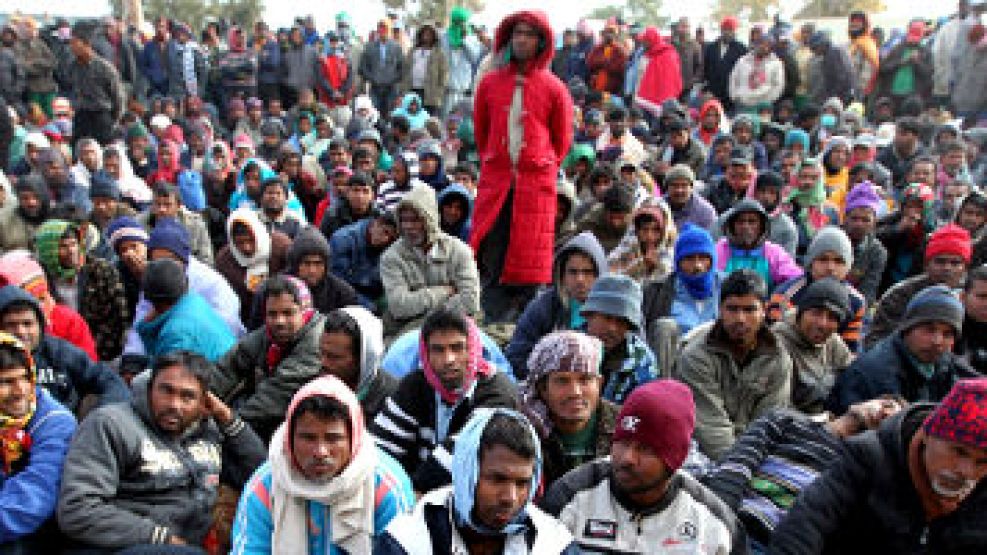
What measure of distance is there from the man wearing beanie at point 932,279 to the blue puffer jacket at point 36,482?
3.76 metres

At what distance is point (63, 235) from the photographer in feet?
15.9

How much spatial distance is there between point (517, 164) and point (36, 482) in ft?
10.4

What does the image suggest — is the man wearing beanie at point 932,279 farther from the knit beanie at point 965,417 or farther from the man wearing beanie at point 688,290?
the knit beanie at point 965,417

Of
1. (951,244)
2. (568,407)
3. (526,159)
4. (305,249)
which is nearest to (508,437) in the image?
(568,407)

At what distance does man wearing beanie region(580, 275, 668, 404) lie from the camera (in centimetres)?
343

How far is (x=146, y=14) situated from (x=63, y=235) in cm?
2260

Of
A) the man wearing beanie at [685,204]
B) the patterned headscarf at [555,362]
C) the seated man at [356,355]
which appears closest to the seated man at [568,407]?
the patterned headscarf at [555,362]

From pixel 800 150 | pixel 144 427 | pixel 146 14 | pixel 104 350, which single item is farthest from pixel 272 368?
pixel 146 14

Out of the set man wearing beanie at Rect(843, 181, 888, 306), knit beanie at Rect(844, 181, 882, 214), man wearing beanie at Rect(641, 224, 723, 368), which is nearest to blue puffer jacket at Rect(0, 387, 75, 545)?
man wearing beanie at Rect(641, 224, 723, 368)

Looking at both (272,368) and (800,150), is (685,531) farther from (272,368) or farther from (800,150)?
(800,150)

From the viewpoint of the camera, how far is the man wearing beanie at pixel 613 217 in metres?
5.25

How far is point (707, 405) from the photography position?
3363mm

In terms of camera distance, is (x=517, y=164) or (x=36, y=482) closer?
(x=36, y=482)

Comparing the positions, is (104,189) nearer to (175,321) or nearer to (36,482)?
(175,321)
